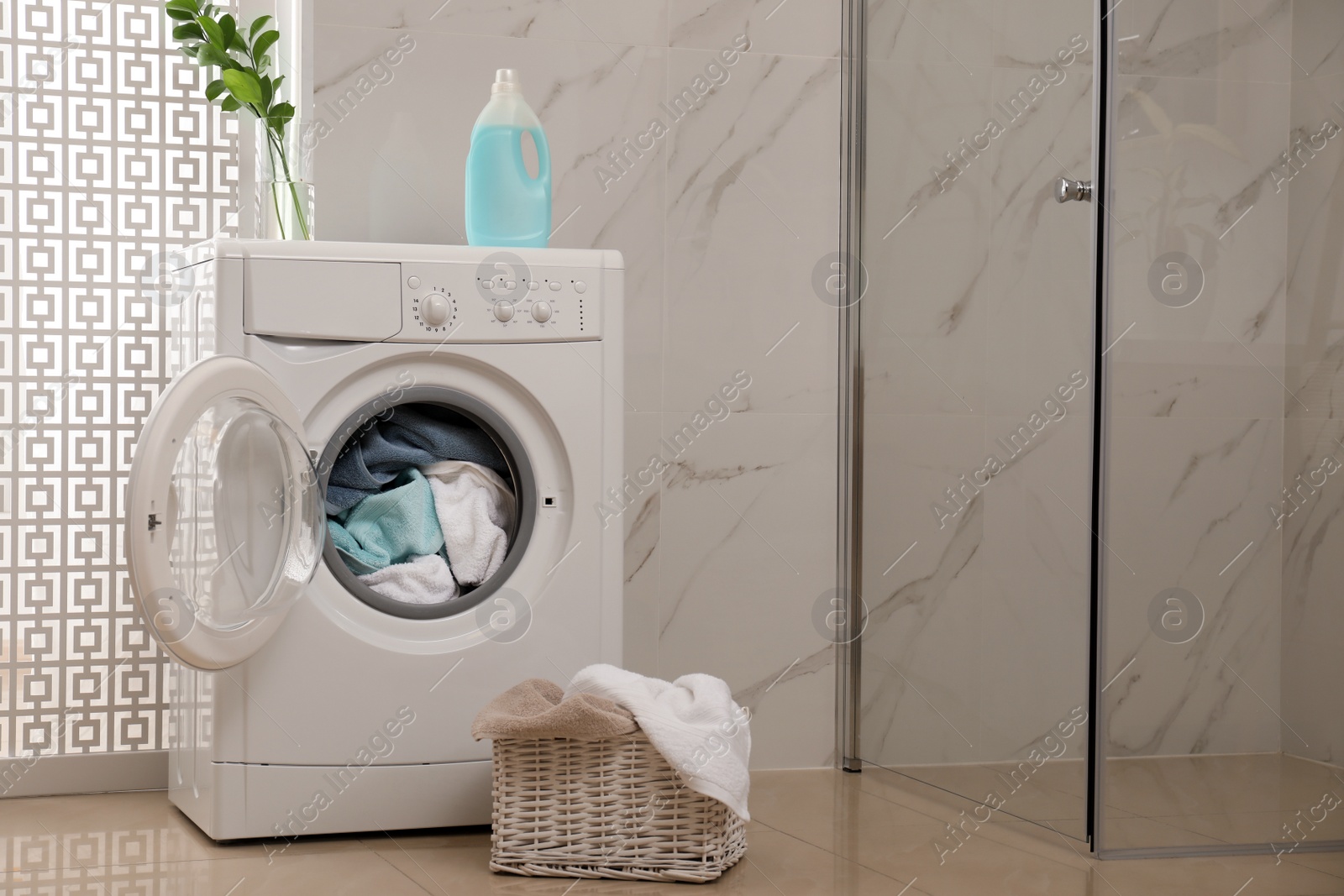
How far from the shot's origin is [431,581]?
69.3 inches

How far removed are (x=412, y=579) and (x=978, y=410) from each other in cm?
98

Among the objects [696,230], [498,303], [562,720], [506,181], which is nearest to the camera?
[562,720]

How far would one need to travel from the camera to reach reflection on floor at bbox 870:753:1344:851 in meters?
1.68

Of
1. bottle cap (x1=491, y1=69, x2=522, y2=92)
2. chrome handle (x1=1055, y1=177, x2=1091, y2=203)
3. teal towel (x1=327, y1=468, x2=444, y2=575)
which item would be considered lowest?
teal towel (x1=327, y1=468, x2=444, y2=575)

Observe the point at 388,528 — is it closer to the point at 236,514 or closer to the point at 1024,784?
the point at 236,514

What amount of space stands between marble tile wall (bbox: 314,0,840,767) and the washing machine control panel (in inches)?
16.7

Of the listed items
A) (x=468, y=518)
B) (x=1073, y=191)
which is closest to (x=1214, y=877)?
(x=1073, y=191)

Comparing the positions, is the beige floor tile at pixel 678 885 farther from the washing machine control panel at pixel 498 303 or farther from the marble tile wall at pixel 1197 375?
the washing machine control panel at pixel 498 303

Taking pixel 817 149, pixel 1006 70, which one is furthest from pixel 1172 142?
pixel 817 149

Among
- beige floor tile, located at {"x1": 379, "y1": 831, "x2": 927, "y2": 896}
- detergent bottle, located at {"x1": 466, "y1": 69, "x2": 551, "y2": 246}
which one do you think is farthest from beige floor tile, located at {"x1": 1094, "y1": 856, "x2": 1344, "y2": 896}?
detergent bottle, located at {"x1": 466, "y1": 69, "x2": 551, "y2": 246}

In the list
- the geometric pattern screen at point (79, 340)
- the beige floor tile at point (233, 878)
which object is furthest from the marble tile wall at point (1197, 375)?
the geometric pattern screen at point (79, 340)

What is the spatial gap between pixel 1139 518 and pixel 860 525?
0.67 meters

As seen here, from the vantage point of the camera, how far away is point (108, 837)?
179cm

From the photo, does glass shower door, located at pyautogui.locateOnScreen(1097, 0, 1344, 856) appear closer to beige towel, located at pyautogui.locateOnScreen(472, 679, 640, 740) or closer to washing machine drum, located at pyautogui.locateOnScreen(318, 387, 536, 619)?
beige towel, located at pyautogui.locateOnScreen(472, 679, 640, 740)
